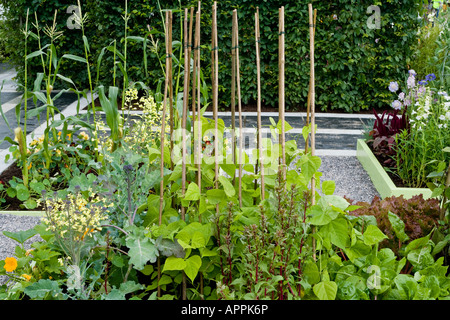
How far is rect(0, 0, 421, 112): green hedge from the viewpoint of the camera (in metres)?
6.65

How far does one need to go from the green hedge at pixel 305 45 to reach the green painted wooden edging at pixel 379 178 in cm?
219

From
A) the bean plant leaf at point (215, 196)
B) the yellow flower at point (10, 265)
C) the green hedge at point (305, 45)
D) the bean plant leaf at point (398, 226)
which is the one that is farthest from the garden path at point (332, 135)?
the yellow flower at point (10, 265)

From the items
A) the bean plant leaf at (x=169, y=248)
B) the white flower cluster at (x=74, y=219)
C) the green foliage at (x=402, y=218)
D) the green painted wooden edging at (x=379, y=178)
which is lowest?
the green painted wooden edging at (x=379, y=178)

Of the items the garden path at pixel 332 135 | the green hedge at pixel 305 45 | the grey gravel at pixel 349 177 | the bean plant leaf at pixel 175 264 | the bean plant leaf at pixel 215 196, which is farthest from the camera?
the green hedge at pixel 305 45

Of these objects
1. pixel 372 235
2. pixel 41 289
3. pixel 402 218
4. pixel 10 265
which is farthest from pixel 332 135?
pixel 41 289

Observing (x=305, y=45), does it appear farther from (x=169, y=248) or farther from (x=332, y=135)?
(x=169, y=248)

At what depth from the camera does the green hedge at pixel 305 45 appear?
6.65 meters

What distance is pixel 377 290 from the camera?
76.5 inches

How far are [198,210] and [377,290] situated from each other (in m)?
0.82

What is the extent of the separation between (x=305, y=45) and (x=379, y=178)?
10.3 ft

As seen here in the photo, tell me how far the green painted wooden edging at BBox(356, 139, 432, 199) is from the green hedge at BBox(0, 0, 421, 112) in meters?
2.19

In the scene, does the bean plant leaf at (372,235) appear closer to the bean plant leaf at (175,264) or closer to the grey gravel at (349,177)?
the bean plant leaf at (175,264)
